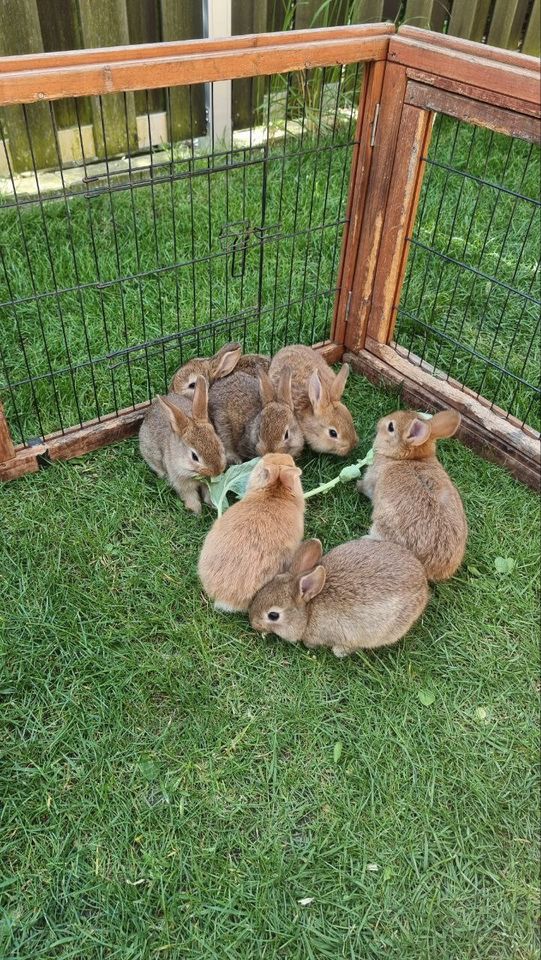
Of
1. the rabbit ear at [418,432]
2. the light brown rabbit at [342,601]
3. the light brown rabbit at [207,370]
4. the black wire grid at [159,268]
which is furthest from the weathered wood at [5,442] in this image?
the rabbit ear at [418,432]

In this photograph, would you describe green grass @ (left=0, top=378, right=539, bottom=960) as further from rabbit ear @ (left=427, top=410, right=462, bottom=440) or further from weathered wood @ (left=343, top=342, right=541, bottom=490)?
rabbit ear @ (left=427, top=410, right=462, bottom=440)

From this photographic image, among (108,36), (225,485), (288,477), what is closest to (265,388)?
(225,485)

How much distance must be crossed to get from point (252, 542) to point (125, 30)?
4191mm

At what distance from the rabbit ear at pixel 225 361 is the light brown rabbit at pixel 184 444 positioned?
0.26 meters

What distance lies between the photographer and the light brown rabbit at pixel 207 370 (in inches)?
145

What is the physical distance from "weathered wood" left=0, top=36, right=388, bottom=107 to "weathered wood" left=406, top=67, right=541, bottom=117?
249 mm

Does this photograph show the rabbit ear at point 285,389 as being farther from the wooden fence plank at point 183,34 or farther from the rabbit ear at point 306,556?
the wooden fence plank at point 183,34

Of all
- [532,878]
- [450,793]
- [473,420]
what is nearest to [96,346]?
[473,420]

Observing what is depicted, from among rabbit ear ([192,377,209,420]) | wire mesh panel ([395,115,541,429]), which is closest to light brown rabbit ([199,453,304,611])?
rabbit ear ([192,377,209,420])

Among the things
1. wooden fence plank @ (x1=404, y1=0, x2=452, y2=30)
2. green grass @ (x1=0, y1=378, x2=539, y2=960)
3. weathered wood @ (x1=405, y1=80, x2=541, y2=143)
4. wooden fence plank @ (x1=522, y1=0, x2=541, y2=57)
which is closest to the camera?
green grass @ (x1=0, y1=378, x2=539, y2=960)

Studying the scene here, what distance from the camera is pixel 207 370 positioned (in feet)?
12.3

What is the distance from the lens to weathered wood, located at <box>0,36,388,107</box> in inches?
104

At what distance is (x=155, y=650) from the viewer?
9.36 feet

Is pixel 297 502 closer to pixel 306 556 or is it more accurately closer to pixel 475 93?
pixel 306 556
